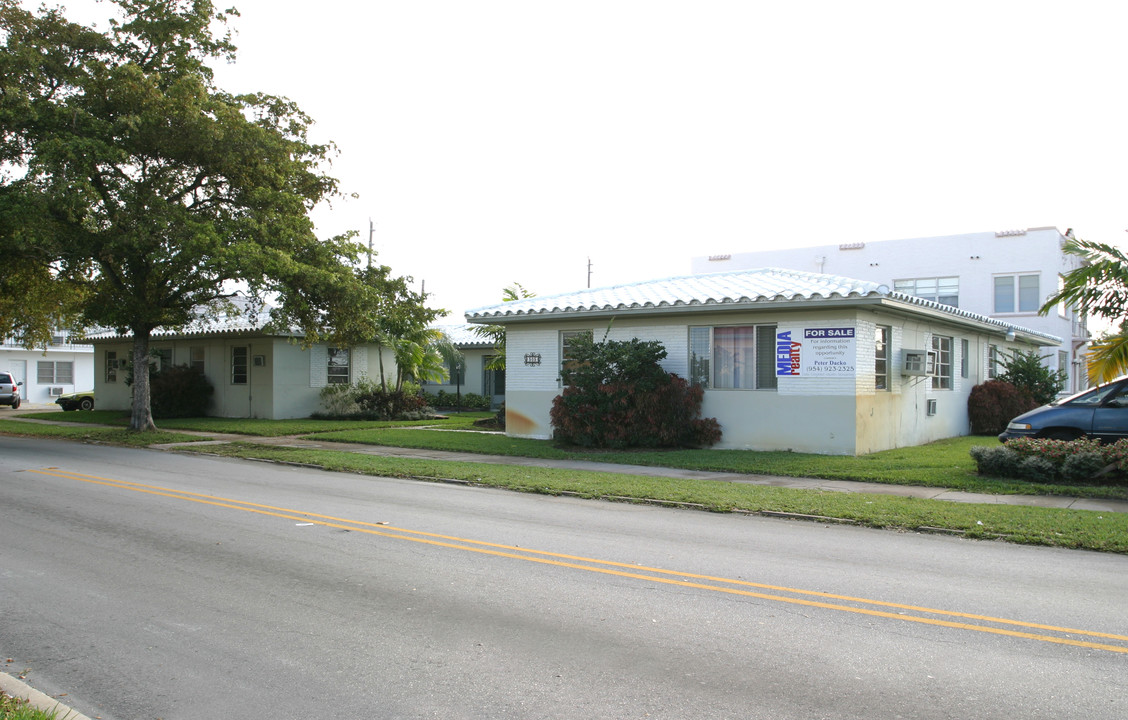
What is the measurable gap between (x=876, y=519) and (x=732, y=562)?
3104mm

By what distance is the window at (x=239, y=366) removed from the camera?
96.6 ft

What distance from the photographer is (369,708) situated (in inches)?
176

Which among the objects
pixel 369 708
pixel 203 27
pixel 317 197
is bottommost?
pixel 369 708

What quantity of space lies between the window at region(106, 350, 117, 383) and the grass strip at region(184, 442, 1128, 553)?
74.4ft

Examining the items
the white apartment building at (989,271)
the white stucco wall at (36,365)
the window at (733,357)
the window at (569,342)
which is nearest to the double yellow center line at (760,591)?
the window at (569,342)

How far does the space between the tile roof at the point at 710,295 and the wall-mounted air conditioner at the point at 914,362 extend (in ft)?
3.56

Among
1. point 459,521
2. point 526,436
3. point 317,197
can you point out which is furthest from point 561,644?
point 317,197

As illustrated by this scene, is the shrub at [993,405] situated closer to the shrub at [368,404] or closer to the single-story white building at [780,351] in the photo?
the single-story white building at [780,351]

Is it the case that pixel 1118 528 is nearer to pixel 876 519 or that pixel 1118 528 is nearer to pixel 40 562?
pixel 876 519

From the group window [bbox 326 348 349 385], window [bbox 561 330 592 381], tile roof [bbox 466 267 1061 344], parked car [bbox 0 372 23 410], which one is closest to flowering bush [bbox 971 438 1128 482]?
tile roof [bbox 466 267 1061 344]

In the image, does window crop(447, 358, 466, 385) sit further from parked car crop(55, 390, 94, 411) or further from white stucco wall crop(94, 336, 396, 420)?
parked car crop(55, 390, 94, 411)

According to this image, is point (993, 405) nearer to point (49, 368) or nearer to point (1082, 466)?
point (1082, 466)

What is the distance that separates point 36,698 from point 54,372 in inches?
2015

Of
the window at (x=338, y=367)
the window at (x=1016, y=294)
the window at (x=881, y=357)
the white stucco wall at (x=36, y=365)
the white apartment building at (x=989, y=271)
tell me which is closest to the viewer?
the window at (x=881, y=357)
